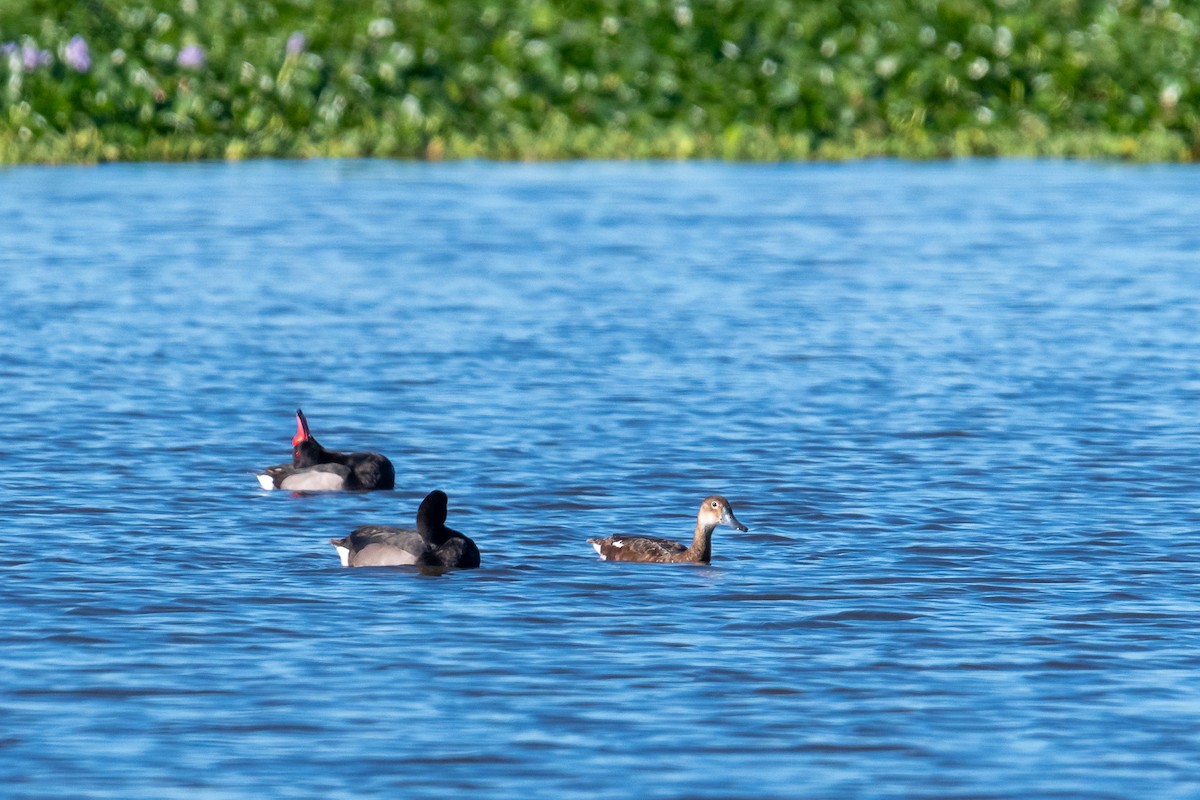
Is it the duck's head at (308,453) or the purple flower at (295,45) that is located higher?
the purple flower at (295,45)

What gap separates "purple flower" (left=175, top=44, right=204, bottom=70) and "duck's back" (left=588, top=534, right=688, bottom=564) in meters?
26.4

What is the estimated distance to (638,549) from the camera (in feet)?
44.5

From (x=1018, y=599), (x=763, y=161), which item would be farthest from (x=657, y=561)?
(x=763, y=161)

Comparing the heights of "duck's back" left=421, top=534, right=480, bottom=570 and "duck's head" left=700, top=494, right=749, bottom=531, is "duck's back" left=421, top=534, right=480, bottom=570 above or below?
below

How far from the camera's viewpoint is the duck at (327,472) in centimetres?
1612

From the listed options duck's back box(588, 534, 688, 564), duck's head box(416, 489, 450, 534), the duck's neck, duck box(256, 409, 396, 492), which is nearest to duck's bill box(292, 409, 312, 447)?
duck box(256, 409, 396, 492)

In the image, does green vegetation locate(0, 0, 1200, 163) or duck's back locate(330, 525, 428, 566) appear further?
green vegetation locate(0, 0, 1200, 163)

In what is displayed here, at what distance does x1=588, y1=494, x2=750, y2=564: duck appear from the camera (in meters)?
13.6

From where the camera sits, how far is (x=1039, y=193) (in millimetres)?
37688

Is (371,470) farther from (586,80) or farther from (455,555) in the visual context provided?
(586,80)

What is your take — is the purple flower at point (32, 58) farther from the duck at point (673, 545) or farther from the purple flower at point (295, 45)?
the duck at point (673, 545)

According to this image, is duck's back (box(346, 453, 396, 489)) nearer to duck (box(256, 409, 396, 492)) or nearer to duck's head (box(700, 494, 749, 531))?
duck (box(256, 409, 396, 492))

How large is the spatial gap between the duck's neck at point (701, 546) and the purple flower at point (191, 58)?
2638 cm

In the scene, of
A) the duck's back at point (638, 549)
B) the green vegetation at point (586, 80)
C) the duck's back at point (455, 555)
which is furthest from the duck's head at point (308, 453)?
the green vegetation at point (586, 80)
